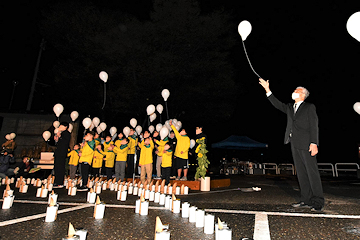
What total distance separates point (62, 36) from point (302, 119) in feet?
49.0

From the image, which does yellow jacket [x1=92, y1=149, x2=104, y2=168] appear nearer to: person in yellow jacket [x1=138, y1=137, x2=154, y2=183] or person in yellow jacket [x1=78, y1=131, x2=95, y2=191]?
person in yellow jacket [x1=78, y1=131, x2=95, y2=191]

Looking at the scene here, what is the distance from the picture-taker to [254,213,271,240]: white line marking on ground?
7.07ft

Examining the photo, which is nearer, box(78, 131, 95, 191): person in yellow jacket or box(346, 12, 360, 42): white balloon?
box(346, 12, 360, 42): white balloon

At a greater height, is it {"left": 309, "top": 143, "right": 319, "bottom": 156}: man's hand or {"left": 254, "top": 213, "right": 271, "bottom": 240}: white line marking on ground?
{"left": 309, "top": 143, "right": 319, "bottom": 156}: man's hand

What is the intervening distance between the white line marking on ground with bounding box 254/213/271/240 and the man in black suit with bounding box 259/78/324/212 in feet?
3.29

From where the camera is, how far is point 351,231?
2352 mm

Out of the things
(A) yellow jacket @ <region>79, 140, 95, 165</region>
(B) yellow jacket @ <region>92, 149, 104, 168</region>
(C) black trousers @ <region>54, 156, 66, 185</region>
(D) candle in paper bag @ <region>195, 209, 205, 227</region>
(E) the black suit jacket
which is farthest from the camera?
(B) yellow jacket @ <region>92, 149, 104, 168</region>

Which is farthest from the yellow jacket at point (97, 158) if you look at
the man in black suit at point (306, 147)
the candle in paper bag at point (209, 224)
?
the candle in paper bag at point (209, 224)

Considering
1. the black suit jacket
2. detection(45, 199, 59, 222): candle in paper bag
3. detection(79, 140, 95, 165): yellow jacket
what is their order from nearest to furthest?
detection(45, 199, 59, 222): candle in paper bag, the black suit jacket, detection(79, 140, 95, 165): yellow jacket

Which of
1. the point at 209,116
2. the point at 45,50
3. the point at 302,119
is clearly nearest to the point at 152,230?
the point at 302,119

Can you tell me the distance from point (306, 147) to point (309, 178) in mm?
466

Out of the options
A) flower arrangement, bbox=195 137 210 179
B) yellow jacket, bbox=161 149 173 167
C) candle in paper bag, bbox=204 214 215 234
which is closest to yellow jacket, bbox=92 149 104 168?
yellow jacket, bbox=161 149 173 167

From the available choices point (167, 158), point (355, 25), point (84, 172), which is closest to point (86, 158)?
point (84, 172)

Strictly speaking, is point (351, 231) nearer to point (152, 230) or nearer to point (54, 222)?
point (152, 230)
